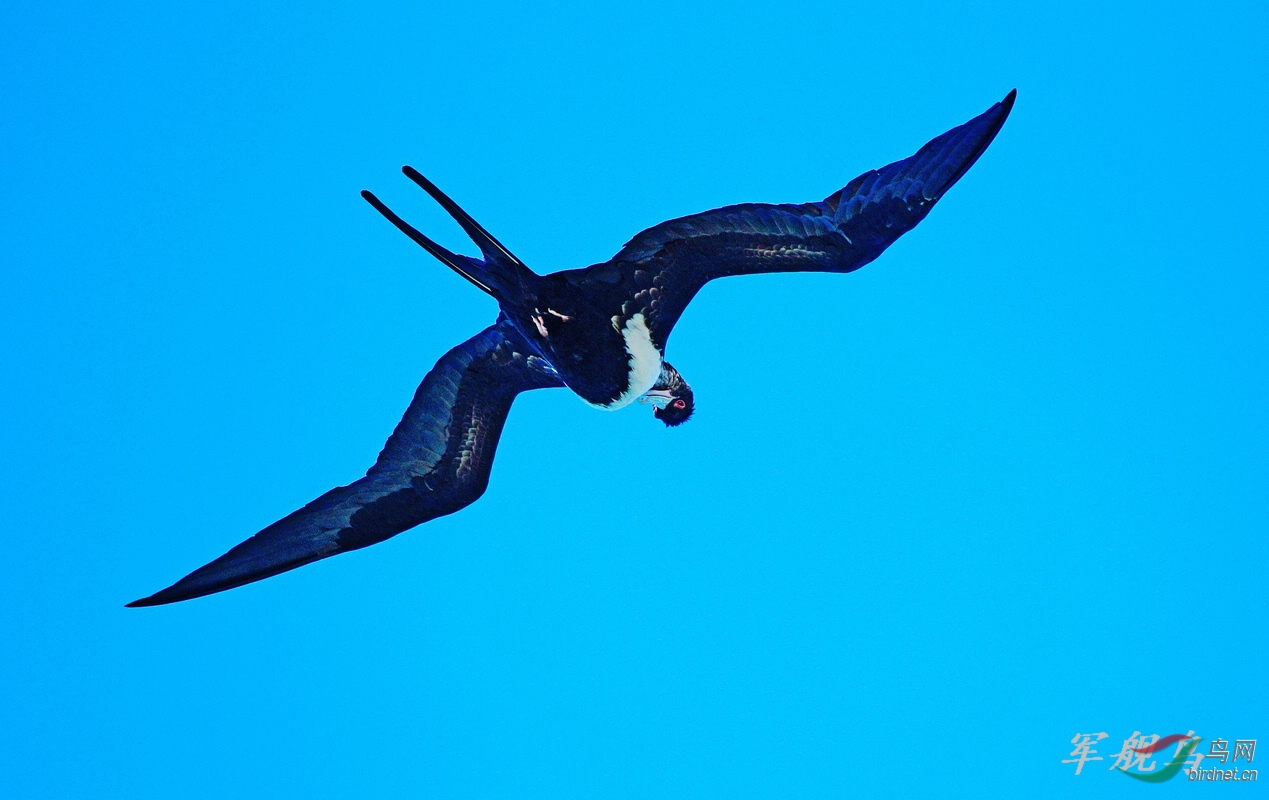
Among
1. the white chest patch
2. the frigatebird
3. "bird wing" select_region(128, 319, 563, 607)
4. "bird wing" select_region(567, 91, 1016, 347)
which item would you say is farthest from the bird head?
"bird wing" select_region(567, 91, 1016, 347)

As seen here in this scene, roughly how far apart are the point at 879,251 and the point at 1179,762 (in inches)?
192

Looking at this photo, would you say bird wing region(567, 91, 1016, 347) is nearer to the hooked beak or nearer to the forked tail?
the forked tail

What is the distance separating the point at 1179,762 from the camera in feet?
28.9

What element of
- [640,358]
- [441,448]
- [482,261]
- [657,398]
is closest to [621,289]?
[640,358]

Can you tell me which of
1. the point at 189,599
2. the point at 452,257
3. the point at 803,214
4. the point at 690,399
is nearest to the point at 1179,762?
the point at 690,399

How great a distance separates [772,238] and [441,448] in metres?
2.74

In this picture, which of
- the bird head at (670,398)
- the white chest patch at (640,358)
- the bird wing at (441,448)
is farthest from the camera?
the bird head at (670,398)

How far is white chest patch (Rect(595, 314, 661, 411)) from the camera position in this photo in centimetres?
736

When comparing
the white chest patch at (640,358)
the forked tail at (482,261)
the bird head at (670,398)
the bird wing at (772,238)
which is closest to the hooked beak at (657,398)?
the bird head at (670,398)

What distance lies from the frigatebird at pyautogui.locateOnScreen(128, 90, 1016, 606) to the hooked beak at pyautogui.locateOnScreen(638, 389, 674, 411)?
311 mm

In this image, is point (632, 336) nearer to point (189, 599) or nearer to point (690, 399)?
point (690, 399)

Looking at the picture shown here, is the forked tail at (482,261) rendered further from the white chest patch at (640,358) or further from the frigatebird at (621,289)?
the white chest patch at (640,358)

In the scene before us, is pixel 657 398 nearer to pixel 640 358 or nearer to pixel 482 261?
pixel 640 358

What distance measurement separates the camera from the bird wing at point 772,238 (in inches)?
282
